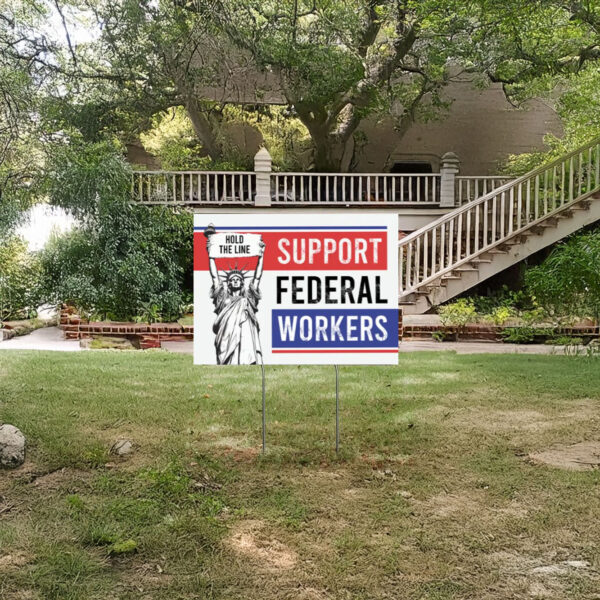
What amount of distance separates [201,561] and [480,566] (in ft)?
3.79

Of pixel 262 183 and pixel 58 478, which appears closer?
pixel 58 478

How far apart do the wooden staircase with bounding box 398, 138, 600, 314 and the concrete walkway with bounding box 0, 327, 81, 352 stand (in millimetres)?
4089

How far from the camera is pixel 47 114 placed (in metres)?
9.05

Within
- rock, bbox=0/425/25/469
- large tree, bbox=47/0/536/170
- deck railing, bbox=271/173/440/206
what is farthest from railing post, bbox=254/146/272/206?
rock, bbox=0/425/25/469

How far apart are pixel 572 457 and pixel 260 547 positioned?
2.18m

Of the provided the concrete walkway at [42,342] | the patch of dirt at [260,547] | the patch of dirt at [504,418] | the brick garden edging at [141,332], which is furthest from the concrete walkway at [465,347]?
the patch of dirt at [260,547]

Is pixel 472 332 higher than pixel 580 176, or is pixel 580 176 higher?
pixel 580 176

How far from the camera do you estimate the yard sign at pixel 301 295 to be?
3543 mm

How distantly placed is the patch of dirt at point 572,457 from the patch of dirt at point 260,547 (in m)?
1.82

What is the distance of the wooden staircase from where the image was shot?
849cm

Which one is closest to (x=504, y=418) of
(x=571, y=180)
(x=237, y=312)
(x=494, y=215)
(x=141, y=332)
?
(x=237, y=312)

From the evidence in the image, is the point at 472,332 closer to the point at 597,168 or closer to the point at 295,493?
the point at 597,168

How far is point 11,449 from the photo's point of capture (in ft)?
11.9

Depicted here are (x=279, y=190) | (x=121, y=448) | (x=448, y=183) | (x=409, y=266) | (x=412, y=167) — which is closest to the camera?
(x=121, y=448)
